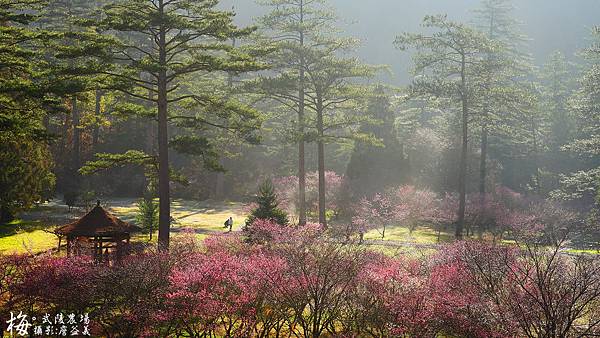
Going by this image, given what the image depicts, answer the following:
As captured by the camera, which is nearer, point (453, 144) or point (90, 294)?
point (90, 294)

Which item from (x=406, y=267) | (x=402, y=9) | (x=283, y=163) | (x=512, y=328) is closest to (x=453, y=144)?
(x=283, y=163)

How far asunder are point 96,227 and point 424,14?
110927 mm

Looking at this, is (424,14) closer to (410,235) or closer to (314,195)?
(314,195)

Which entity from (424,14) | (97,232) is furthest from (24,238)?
(424,14)

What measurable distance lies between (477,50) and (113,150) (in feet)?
119

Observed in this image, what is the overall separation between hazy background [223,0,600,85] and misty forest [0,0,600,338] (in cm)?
4835

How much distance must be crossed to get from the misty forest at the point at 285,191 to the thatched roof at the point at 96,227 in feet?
0.24

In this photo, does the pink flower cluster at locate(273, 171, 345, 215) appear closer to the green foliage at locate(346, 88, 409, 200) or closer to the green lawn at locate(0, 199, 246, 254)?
the green foliage at locate(346, 88, 409, 200)

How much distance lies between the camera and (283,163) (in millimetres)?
51062

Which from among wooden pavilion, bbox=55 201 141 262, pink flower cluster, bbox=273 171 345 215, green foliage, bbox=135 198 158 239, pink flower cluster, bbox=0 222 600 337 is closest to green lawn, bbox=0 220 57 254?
green foliage, bbox=135 198 158 239

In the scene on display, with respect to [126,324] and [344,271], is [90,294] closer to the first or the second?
[126,324]

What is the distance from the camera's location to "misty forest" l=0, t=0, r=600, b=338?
1066 cm

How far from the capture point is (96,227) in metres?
17.8

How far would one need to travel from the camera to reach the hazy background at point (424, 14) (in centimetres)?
10219
